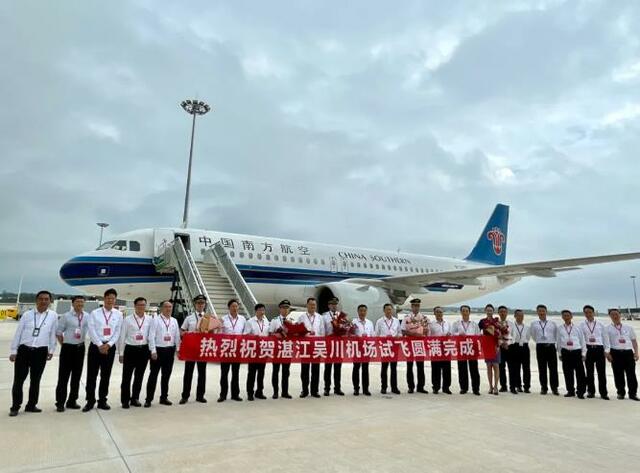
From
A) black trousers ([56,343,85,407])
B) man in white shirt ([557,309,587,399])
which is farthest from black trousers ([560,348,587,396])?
black trousers ([56,343,85,407])

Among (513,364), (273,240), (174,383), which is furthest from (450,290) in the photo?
(174,383)

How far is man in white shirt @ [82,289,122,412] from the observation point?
5.82 meters

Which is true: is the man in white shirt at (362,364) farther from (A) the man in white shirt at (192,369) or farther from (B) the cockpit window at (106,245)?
(B) the cockpit window at (106,245)

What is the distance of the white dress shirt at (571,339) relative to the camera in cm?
752

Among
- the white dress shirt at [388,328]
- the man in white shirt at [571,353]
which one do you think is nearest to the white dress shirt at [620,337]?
the man in white shirt at [571,353]

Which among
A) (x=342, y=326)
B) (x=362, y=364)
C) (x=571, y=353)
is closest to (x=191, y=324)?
(x=342, y=326)

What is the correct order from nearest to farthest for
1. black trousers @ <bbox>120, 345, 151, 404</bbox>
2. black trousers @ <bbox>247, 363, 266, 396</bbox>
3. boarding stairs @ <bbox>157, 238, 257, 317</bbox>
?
1. black trousers @ <bbox>120, 345, 151, 404</bbox>
2. black trousers @ <bbox>247, 363, 266, 396</bbox>
3. boarding stairs @ <bbox>157, 238, 257, 317</bbox>

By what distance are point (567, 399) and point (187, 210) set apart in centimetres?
1856

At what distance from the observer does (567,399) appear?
712 centimetres

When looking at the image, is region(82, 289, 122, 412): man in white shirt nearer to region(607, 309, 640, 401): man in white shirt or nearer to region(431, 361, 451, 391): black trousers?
region(431, 361, 451, 391): black trousers

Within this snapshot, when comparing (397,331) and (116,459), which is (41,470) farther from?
(397,331)

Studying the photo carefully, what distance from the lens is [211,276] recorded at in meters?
14.5

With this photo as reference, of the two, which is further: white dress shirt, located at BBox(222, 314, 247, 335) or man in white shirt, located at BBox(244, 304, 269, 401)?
white dress shirt, located at BBox(222, 314, 247, 335)

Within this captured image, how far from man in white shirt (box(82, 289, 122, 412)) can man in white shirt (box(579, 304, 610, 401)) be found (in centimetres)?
757
